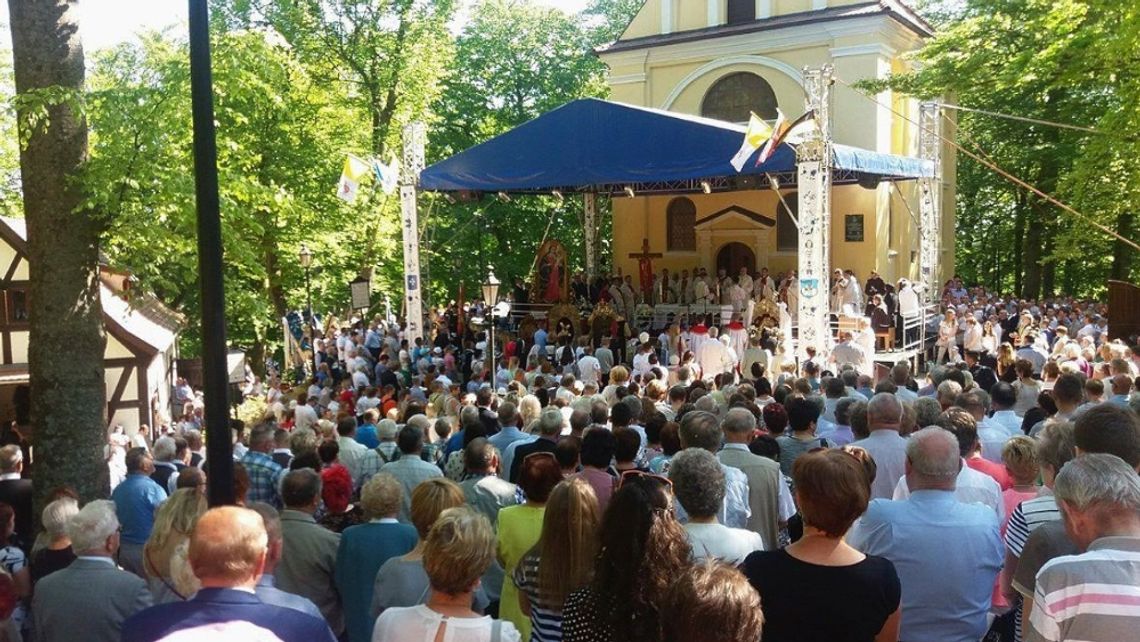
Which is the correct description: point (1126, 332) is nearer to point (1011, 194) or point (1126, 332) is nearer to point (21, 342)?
point (21, 342)

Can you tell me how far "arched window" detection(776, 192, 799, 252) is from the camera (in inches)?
1022

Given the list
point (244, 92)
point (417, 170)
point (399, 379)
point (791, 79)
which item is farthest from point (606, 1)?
point (244, 92)

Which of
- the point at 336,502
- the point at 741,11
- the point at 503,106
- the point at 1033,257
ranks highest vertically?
the point at 741,11

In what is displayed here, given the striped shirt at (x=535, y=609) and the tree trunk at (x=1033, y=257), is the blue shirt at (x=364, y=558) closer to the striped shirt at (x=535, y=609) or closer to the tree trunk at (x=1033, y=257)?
the striped shirt at (x=535, y=609)

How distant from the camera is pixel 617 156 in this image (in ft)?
59.2

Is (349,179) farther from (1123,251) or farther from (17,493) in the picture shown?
(1123,251)

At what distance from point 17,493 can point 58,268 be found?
1683 millimetres

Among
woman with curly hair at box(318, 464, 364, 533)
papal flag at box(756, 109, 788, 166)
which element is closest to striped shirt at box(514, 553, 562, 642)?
woman with curly hair at box(318, 464, 364, 533)

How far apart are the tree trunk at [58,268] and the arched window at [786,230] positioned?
70.6 ft

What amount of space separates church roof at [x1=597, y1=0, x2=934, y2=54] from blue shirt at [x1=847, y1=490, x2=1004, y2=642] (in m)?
23.2

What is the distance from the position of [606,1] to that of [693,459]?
37.2 meters

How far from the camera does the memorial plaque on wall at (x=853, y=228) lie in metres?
24.5

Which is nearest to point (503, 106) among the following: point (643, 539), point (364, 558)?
point (364, 558)

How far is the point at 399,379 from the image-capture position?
17875 mm
